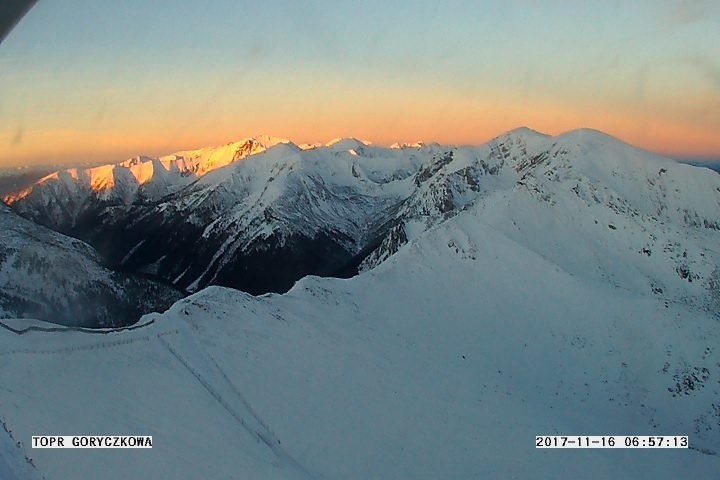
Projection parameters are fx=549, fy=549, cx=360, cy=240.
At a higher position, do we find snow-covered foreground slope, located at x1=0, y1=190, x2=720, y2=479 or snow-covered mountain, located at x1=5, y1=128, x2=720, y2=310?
snow-covered mountain, located at x1=5, y1=128, x2=720, y2=310

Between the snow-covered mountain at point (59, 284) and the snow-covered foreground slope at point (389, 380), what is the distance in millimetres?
34325

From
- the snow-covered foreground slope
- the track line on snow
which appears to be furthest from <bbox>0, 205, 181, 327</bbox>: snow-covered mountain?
the track line on snow

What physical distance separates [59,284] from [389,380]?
49.2m

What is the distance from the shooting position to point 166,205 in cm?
19262

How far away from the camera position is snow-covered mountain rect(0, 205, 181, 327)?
5406 cm

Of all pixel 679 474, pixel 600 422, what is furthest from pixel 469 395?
pixel 679 474

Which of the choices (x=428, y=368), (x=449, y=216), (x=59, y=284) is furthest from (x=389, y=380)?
(x=449, y=216)

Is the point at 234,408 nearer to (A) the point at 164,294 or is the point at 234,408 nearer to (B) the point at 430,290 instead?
(B) the point at 430,290

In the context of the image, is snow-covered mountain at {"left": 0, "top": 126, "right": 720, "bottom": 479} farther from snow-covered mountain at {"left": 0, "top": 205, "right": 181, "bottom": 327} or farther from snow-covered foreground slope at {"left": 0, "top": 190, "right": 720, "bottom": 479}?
snow-covered mountain at {"left": 0, "top": 205, "right": 181, "bottom": 327}

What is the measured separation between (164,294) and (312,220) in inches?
3265

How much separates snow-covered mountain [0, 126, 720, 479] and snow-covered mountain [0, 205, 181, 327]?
1364 inches

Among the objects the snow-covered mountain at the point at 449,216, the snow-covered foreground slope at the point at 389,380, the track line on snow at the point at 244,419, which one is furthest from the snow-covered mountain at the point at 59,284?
the track line on snow at the point at 244,419

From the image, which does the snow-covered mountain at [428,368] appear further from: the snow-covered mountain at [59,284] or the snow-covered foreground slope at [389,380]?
the snow-covered mountain at [59,284]

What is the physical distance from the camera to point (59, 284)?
5881cm
